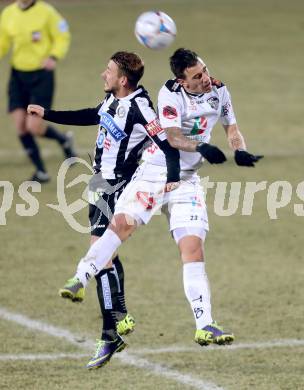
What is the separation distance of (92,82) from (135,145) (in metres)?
17.4

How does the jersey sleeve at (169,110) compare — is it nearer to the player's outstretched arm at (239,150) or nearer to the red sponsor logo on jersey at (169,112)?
the red sponsor logo on jersey at (169,112)

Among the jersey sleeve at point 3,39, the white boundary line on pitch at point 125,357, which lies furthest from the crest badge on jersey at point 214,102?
the jersey sleeve at point 3,39

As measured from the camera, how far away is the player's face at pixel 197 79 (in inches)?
369

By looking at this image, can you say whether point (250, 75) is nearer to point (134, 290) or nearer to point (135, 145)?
point (134, 290)

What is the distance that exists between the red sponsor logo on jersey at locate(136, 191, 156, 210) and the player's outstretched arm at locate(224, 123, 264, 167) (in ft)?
2.56

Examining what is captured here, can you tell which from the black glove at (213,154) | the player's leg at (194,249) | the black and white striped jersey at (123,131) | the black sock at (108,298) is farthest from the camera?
the black sock at (108,298)

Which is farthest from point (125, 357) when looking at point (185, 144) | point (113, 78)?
point (113, 78)

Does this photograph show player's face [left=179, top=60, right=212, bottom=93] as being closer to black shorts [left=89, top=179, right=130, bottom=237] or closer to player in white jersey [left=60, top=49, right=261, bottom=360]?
player in white jersey [left=60, top=49, right=261, bottom=360]

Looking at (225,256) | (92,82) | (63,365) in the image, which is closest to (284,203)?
(225,256)

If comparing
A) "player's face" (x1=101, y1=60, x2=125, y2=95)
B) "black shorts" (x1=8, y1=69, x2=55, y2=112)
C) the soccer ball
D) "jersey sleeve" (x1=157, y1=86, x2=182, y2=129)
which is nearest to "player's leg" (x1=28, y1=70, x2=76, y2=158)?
"black shorts" (x1=8, y1=69, x2=55, y2=112)

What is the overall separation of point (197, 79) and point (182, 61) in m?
0.19

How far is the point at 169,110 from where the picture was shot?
9375 mm

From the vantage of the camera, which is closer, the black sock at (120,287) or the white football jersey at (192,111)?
the white football jersey at (192,111)

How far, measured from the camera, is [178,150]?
947 centimetres
